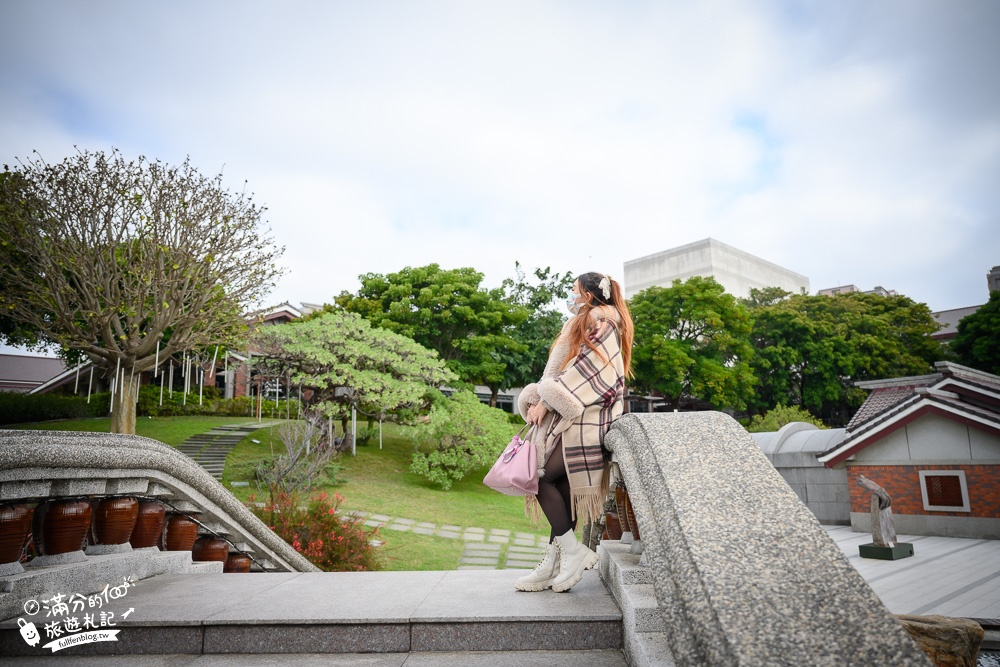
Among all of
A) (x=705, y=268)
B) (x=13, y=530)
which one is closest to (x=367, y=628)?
(x=13, y=530)

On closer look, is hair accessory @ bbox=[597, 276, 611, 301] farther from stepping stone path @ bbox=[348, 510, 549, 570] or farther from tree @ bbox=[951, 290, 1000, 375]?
tree @ bbox=[951, 290, 1000, 375]

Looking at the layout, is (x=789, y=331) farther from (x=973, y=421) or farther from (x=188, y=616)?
(x=188, y=616)

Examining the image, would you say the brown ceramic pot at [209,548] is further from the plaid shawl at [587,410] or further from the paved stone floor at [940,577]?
the paved stone floor at [940,577]

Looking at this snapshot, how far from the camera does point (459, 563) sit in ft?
32.3

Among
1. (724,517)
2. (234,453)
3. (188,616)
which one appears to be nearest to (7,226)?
(234,453)

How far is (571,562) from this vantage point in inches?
113

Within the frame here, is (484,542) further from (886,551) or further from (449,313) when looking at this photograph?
→ (449,313)

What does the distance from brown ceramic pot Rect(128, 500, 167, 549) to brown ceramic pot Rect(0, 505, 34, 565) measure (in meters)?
0.87

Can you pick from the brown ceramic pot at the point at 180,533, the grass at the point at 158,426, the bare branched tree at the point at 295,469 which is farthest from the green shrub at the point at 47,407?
the brown ceramic pot at the point at 180,533

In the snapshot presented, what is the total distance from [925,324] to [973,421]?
23.1m

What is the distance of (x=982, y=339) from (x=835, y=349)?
6.22 m

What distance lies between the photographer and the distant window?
41.1ft

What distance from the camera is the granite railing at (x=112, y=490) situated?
2.72 metres

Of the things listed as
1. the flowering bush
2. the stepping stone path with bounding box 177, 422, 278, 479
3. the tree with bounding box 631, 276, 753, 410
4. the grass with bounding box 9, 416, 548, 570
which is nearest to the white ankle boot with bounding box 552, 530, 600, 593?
the flowering bush
